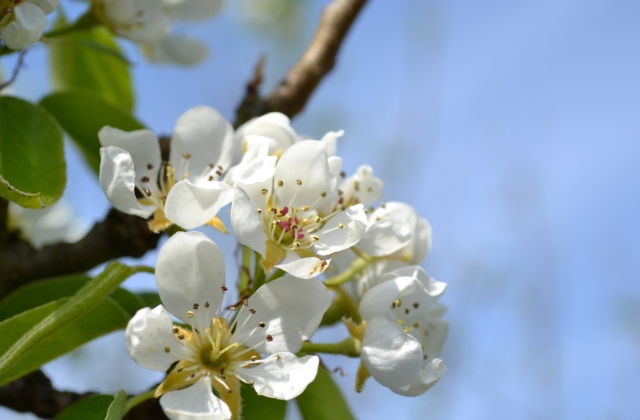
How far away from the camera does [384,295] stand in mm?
1107

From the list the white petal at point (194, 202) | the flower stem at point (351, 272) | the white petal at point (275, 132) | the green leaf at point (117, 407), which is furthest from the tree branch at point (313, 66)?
the green leaf at point (117, 407)

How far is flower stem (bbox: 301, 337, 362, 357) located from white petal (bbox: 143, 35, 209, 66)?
1016 mm

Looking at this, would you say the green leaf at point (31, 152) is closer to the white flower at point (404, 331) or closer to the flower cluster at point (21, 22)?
the flower cluster at point (21, 22)

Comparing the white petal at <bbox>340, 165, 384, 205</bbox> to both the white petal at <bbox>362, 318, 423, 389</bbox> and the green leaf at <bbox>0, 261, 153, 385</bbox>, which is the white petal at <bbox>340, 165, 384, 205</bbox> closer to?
the white petal at <bbox>362, 318, 423, 389</bbox>

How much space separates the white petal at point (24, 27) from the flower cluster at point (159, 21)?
34cm

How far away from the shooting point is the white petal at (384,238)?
A: 48.0 inches

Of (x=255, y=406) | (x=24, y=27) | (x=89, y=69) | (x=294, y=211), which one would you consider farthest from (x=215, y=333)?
(x=89, y=69)

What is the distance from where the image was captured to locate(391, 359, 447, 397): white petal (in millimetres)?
1054

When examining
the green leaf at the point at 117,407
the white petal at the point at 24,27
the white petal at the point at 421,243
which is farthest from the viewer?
the white petal at the point at 421,243

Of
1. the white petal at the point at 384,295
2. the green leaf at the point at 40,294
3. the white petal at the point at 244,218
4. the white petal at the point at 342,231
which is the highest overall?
the white petal at the point at 244,218

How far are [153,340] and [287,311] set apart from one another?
210 mm

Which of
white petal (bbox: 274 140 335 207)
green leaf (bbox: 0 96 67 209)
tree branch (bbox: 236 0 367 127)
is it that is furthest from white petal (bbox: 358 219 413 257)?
tree branch (bbox: 236 0 367 127)

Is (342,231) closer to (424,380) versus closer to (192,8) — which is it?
(424,380)

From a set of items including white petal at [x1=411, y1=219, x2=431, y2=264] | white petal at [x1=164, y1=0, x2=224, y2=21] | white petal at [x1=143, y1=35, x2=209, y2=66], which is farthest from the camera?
white petal at [x1=143, y1=35, x2=209, y2=66]
